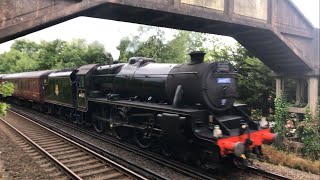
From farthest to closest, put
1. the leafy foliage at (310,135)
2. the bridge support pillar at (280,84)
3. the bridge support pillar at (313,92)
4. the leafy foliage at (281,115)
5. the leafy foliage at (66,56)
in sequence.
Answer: the leafy foliage at (66,56) → the bridge support pillar at (280,84) → the leafy foliage at (281,115) → the bridge support pillar at (313,92) → the leafy foliage at (310,135)

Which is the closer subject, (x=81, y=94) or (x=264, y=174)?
(x=264, y=174)

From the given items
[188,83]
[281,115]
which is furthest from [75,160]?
[281,115]

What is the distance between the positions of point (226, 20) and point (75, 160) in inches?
286

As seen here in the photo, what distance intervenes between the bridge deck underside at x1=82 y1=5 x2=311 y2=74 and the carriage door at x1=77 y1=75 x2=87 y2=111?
14.1 feet

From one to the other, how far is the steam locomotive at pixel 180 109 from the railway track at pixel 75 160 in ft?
4.80

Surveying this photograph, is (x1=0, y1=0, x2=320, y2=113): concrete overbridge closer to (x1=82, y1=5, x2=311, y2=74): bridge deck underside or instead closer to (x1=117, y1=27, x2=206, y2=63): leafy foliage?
(x1=82, y1=5, x2=311, y2=74): bridge deck underside

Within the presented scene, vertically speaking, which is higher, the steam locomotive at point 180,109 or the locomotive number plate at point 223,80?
the locomotive number plate at point 223,80

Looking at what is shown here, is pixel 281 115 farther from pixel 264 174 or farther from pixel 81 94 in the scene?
pixel 81 94

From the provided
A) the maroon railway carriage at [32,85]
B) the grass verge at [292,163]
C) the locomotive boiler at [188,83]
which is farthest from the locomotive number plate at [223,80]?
the maroon railway carriage at [32,85]

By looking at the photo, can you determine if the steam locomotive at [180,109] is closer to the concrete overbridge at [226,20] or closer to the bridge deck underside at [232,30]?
the bridge deck underside at [232,30]

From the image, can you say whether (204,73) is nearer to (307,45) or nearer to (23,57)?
A: (307,45)

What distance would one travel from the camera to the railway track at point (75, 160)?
7.89 metres

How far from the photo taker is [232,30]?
13.1m

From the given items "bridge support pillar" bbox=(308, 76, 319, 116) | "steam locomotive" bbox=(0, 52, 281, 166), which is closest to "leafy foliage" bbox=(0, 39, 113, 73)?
"steam locomotive" bbox=(0, 52, 281, 166)
